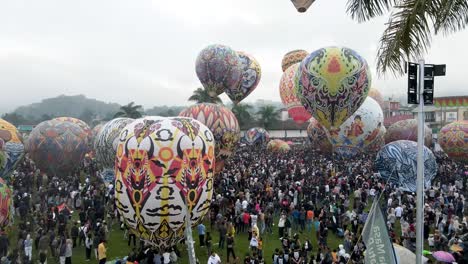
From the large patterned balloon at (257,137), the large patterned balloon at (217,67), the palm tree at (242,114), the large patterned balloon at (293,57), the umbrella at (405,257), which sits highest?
the large patterned balloon at (293,57)

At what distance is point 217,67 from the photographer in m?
35.1

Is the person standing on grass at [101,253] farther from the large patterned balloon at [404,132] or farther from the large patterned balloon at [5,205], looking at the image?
the large patterned balloon at [404,132]

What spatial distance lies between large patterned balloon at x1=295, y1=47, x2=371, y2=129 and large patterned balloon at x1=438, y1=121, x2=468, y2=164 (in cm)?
1074

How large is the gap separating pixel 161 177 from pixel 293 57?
40606 mm

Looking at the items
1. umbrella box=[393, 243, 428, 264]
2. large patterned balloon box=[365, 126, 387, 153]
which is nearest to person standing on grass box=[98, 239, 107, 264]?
umbrella box=[393, 243, 428, 264]

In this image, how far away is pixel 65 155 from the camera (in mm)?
23891

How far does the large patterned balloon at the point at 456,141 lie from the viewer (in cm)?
3127

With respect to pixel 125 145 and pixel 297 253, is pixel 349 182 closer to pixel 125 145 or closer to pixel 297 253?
pixel 297 253

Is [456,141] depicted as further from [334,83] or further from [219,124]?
[219,124]

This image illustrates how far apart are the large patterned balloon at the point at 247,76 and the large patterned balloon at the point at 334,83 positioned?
17048mm

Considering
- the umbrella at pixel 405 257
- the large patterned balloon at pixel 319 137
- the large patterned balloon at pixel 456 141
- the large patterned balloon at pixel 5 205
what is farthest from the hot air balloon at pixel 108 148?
the large patterned balloon at pixel 456 141

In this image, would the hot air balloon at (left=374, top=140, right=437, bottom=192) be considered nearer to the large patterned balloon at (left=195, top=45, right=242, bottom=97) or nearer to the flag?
the flag

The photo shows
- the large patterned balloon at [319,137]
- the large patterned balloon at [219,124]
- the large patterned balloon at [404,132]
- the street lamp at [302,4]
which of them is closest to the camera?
the street lamp at [302,4]

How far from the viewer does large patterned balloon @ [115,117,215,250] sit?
11.7 metres
